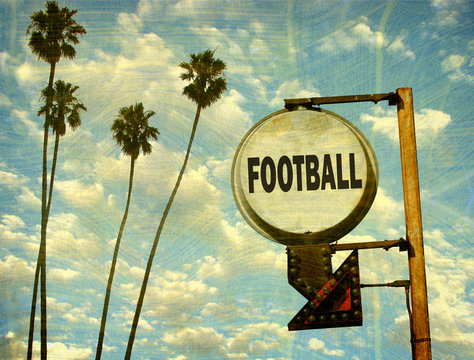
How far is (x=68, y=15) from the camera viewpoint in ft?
37.0

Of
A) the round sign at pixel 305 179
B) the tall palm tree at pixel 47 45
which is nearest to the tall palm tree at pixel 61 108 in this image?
the tall palm tree at pixel 47 45

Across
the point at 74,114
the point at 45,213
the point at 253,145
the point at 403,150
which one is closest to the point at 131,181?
the point at 45,213

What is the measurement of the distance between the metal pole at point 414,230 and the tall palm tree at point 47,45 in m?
7.63

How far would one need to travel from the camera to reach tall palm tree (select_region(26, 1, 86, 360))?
9.37 meters

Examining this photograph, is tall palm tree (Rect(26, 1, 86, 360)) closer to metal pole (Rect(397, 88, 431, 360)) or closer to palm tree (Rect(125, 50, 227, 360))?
palm tree (Rect(125, 50, 227, 360))

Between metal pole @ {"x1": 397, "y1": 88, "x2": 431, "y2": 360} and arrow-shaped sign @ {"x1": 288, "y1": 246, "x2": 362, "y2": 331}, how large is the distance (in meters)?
0.44

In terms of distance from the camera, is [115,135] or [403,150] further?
[115,135]

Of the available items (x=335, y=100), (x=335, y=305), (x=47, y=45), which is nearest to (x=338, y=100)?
(x=335, y=100)

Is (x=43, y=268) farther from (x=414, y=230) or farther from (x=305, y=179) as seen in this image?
(x=414, y=230)

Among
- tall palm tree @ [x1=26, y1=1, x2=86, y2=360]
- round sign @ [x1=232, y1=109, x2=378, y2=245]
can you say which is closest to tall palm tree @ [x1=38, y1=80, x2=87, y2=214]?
tall palm tree @ [x1=26, y1=1, x2=86, y2=360]

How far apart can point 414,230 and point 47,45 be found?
9813 millimetres

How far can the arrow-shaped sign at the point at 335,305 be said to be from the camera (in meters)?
3.61

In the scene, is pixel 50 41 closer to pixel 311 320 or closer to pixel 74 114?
pixel 74 114

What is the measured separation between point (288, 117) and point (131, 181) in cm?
677
